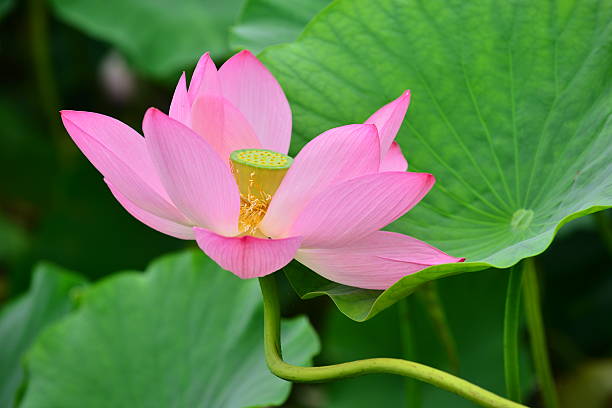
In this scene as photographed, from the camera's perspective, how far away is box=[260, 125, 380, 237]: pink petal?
0.51 m

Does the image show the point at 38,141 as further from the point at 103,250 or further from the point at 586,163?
the point at 586,163

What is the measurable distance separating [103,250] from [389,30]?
46.0 inches

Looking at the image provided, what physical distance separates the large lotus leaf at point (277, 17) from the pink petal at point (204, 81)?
372 mm

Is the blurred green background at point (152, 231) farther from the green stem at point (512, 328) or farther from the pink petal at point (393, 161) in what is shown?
the green stem at point (512, 328)

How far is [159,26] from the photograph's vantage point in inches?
60.4

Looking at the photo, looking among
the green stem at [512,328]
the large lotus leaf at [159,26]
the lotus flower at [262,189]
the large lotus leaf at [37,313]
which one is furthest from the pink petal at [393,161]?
the large lotus leaf at [159,26]

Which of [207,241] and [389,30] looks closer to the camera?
[207,241]

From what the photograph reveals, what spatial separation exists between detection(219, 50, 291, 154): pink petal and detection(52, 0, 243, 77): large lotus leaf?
2.90 feet

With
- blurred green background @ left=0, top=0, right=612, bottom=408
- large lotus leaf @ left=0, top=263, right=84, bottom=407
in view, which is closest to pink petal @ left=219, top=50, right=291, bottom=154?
blurred green background @ left=0, top=0, right=612, bottom=408

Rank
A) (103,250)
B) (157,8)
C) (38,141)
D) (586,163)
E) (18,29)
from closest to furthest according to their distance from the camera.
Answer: (586,163), (157,8), (103,250), (38,141), (18,29)

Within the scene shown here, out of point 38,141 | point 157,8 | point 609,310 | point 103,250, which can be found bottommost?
point 103,250

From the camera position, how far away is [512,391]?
2.16 feet

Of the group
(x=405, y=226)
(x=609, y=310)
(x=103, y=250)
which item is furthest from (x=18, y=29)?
(x=405, y=226)

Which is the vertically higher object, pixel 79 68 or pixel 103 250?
pixel 79 68
